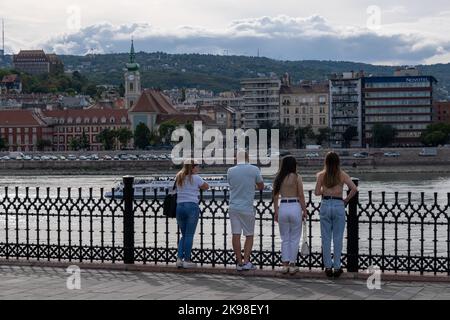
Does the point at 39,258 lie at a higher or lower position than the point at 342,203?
lower

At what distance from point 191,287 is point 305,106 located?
128362mm

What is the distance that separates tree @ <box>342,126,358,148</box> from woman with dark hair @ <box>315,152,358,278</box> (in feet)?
379

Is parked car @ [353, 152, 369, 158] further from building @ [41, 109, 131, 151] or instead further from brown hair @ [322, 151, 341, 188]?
brown hair @ [322, 151, 341, 188]

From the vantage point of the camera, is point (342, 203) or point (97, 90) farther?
point (97, 90)

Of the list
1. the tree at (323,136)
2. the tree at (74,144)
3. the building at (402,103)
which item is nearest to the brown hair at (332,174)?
the tree at (74,144)

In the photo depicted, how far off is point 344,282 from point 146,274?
2.30 m

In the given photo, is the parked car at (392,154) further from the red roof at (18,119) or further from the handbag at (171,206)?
the handbag at (171,206)

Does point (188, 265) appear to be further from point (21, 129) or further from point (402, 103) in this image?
point (402, 103)

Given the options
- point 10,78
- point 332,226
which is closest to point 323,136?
point 10,78

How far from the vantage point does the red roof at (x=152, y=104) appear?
125 m

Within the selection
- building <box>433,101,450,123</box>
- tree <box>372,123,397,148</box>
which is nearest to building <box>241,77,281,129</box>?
tree <box>372,123,397,148</box>
